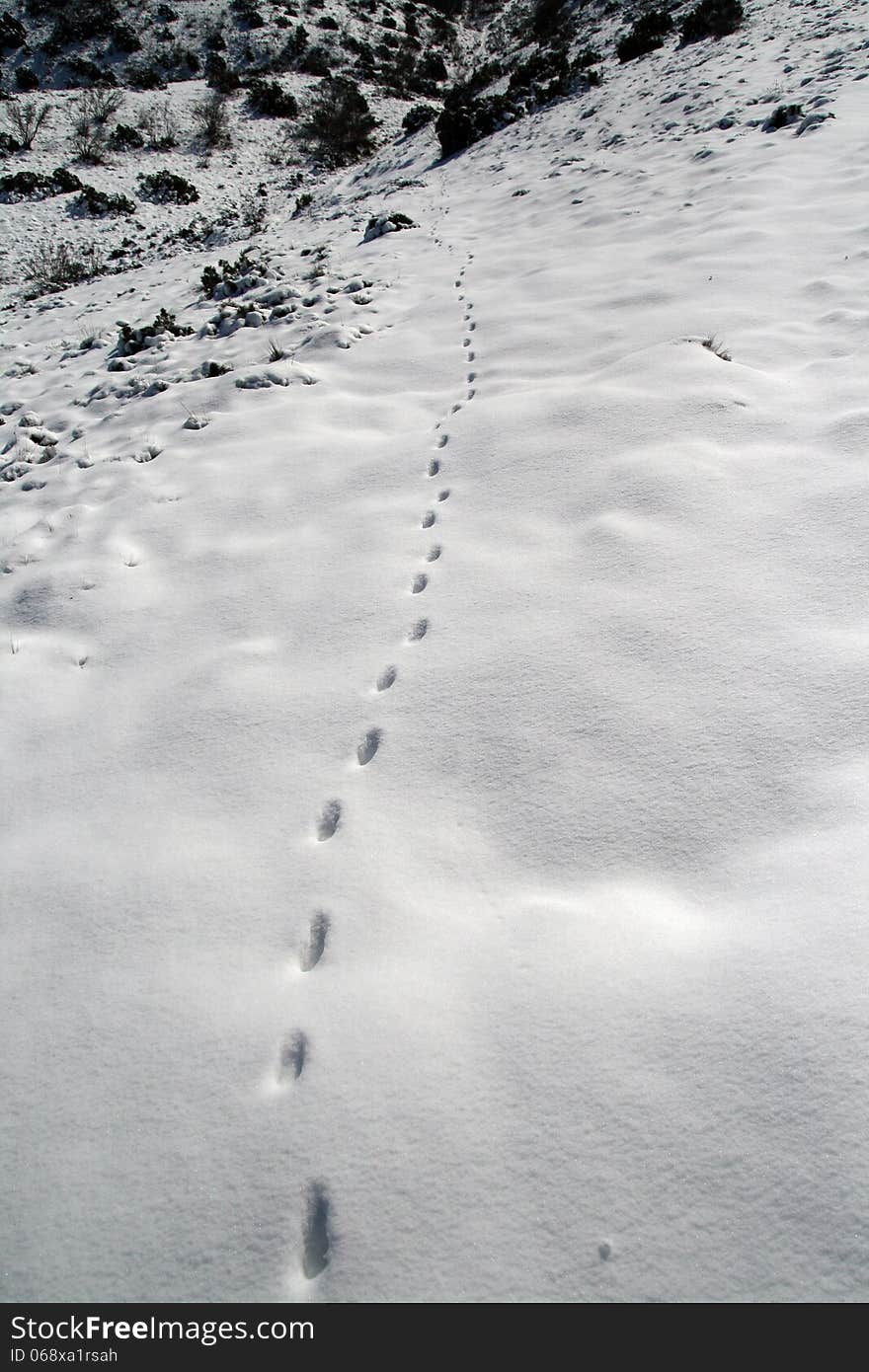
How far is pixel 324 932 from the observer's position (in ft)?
5.82

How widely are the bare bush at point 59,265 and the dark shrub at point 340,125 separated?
7100 millimetres

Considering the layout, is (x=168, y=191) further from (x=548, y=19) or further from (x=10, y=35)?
(x=548, y=19)

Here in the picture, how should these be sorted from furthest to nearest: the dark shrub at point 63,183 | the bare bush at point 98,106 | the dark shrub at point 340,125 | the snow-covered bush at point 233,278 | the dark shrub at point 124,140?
the bare bush at point 98,106 → the dark shrub at point 340,125 → the dark shrub at point 124,140 → the dark shrub at point 63,183 → the snow-covered bush at point 233,278

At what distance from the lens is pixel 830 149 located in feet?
22.2

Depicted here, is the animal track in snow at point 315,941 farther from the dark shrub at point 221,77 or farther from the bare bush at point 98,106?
the dark shrub at point 221,77

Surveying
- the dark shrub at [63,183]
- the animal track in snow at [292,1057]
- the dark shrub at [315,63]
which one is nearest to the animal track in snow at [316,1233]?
the animal track in snow at [292,1057]

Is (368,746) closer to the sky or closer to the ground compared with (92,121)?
closer to the ground

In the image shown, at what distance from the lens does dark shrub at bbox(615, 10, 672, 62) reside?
509 inches

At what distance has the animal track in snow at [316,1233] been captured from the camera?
1.24 m

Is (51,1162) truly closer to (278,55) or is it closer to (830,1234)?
(830,1234)

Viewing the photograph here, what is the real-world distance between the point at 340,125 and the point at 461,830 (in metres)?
21.7

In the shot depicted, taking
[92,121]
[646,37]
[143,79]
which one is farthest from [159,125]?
[646,37]

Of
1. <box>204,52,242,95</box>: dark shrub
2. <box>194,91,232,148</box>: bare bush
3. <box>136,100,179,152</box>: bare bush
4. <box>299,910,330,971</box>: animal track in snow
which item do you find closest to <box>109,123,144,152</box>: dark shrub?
<box>136,100,179,152</box>: bare bush

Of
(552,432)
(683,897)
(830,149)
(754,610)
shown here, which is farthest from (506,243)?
(683,897)
